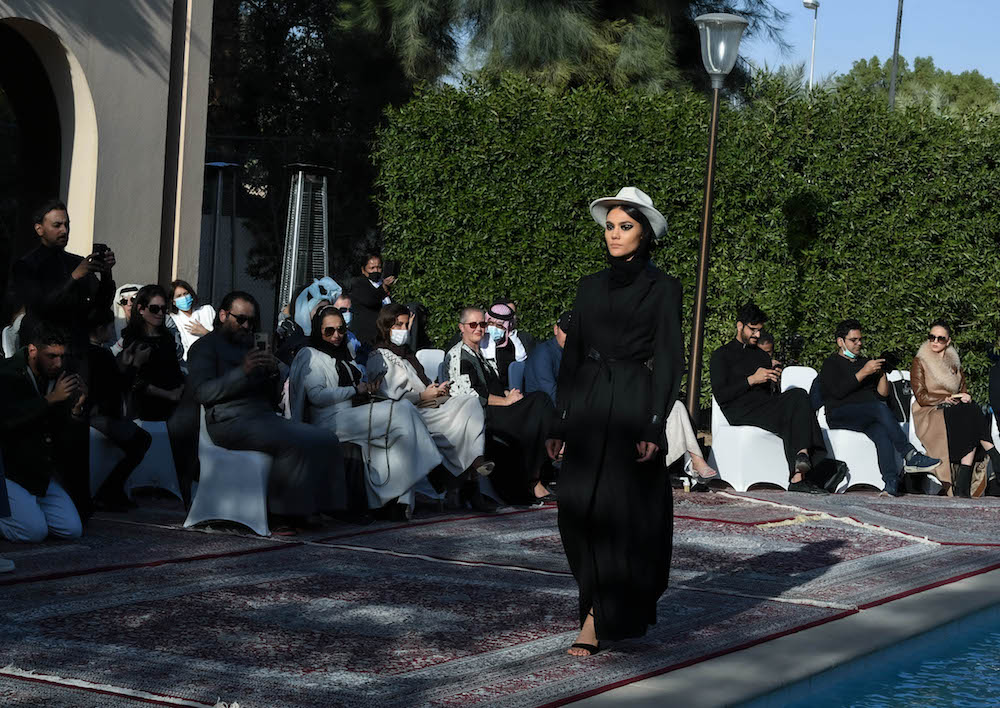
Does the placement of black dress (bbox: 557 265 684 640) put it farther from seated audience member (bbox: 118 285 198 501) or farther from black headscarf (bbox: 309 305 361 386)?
seated audience member (bbox: 118 285 198 501)

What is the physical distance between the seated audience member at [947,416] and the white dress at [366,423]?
5.78 m

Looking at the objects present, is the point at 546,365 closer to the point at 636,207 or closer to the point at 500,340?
the point at 500,340

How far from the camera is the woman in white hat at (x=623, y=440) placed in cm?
584

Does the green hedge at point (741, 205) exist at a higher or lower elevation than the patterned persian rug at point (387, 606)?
higher

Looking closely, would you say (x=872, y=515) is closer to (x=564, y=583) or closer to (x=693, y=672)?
(x=564, y=583)

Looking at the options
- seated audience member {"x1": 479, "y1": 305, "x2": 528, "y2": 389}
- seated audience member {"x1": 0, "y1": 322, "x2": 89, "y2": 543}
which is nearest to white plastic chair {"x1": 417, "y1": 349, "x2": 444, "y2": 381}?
seated audience member {"x1": 479, "y1": 305, "x2": 528, "y2": 389}

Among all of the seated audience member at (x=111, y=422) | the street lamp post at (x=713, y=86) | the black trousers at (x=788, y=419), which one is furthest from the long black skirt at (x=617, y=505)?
the black trousers at (x=788, y=419)

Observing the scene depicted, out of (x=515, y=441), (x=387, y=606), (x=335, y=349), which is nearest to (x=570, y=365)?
(x=387, y=606)

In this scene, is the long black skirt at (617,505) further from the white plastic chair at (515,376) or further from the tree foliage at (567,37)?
the tree foliage at (567,37)

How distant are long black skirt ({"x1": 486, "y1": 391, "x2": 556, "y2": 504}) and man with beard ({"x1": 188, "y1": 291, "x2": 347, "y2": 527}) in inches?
83.1

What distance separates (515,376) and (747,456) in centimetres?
216

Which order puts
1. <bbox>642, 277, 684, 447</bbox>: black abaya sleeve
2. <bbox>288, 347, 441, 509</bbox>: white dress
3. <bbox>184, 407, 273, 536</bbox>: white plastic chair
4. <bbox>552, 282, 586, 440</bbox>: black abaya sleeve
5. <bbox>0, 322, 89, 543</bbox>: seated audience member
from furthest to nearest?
<bbox>288, 347, 441, 509</bbox>: white dress
<bbox>184, 407, 273, 536</bbox>: white plastic chair
<bbox>0, 322, 89, 543</bbox>: seated audience member
<bbox>552, 282, 586, 440</bbox>: black abaya sleeve
<bbox>642, 277, 684, 447</bbox>: black abaya sleeve

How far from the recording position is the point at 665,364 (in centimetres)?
585

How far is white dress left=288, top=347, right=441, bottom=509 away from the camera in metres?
9.59
